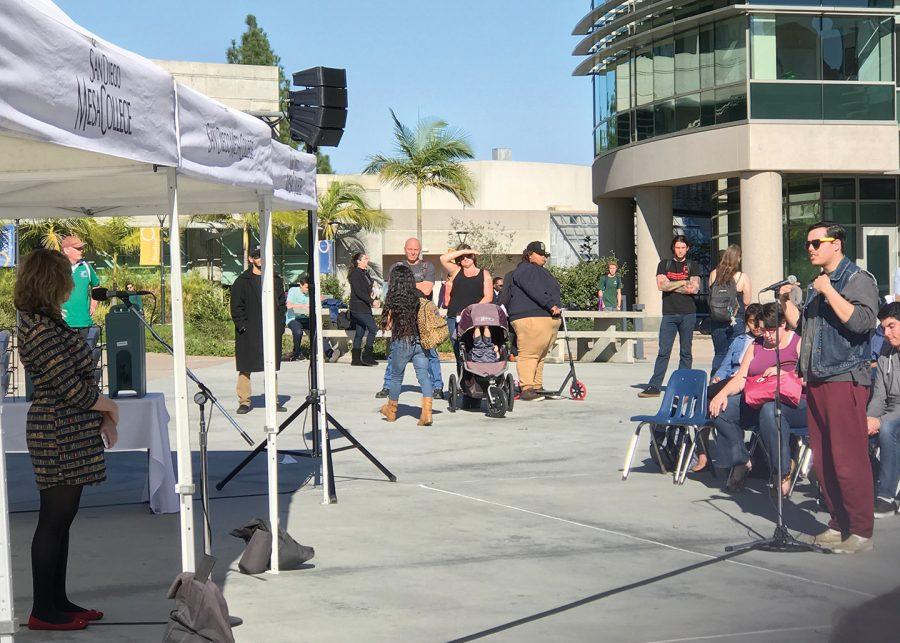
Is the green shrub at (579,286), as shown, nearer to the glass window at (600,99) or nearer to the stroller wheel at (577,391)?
the glass window at (600,99)

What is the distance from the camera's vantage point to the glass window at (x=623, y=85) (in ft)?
114

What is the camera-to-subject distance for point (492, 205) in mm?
71438

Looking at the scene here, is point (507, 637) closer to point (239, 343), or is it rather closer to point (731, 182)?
point (239, 343)

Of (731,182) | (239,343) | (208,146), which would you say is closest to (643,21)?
(731,182)

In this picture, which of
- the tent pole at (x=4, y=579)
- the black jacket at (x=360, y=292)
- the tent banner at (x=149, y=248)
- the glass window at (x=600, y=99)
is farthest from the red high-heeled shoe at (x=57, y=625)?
the glass window at (x=600, y=99)

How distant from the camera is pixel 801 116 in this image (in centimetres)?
2997

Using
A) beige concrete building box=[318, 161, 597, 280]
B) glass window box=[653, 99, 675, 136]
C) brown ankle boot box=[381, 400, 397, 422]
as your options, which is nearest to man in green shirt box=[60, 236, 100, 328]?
brown ankle boot box=[381, 400, 397, 422]

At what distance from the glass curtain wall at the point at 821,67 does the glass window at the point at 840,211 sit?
122 inches

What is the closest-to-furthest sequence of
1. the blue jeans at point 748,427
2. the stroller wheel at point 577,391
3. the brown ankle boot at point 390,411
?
the blue jeans at point 748,427, the brown ankle boot at point 390,411, the stroller wheel at point 577,391

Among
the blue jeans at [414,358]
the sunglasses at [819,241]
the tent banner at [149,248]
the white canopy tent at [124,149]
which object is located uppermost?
the tent banner at [149,248]

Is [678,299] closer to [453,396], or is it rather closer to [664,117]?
[453,396]

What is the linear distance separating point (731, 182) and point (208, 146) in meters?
31.5

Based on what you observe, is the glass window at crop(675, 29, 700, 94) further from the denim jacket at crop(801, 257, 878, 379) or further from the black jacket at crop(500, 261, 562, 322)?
the denim jacket at crop(801, 257, 878, 379)

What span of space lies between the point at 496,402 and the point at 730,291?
3.04 metres
